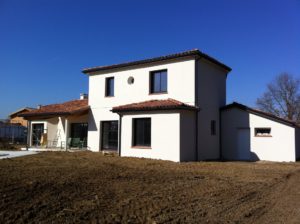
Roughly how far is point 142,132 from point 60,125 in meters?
9.93

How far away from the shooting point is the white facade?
1869 cm

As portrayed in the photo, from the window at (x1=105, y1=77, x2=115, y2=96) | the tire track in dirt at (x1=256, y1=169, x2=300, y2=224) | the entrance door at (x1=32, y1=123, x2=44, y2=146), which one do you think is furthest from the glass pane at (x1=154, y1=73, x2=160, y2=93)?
the entrance door at (x1=32, y1=123, x2=44, y2=146)

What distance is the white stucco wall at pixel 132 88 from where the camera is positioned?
61.2 feet

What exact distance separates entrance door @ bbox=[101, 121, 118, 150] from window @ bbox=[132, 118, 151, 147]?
9.39 ft

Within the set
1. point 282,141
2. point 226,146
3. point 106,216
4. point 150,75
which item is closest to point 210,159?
point 226,146

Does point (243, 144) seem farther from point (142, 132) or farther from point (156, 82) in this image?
point (156, 82)

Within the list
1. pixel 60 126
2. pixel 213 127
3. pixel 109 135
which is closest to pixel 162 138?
pixel 213 127

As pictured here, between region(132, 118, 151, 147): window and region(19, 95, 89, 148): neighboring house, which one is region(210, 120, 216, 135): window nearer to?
region(132, 118, 151, 147): window

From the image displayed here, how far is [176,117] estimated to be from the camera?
17.1 meters

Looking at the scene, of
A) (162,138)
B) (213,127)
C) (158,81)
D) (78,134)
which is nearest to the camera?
(162,138)

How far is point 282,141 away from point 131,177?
490 inches

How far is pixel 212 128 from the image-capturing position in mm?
20453

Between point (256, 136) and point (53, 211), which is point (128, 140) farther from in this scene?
point (53, 211)

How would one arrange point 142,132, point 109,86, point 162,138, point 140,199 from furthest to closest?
point 109,86 < point 142,132 < point 162,138 < point 140,199
